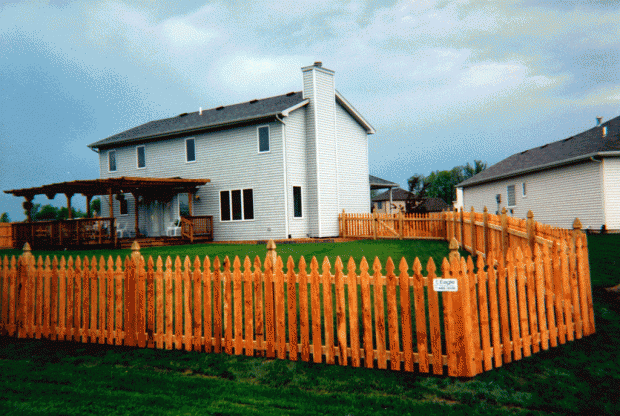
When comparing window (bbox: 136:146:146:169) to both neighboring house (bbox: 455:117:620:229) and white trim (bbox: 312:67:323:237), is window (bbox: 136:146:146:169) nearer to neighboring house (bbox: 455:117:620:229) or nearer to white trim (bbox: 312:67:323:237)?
white trim (bbox: 312:67:323:237)

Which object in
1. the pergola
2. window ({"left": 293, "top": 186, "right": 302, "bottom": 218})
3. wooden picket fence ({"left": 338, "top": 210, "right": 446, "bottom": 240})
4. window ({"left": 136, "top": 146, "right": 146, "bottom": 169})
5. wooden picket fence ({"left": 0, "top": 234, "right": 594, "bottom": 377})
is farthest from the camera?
window ({"left": 136, "top": 146, "right": 146, "bottom": 169})

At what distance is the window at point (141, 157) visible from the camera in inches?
1074

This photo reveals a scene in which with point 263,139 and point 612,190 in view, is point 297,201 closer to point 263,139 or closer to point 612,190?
point 263,139

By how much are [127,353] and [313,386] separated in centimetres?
291

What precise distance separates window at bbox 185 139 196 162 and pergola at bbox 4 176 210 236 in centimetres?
177

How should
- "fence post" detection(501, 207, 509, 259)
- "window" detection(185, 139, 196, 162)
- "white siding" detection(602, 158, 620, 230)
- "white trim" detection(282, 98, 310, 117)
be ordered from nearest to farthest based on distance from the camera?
"fence post" detection(501, 207, 509, 259)
"white siding" detection(602, 158, 620, 230)
"white trim" detection(282, 98, 310, 117)
"window" detection(185, 139, 196, 162)

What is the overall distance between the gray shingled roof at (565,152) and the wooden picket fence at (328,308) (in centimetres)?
1861

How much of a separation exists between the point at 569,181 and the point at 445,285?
22.6 meters

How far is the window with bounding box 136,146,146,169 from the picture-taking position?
2728 cm

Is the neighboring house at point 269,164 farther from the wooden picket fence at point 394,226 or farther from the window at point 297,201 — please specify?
the wooden picket fence at point 394,226

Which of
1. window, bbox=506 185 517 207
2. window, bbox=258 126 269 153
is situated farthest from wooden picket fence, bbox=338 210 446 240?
window, bbox=506 185 517 207

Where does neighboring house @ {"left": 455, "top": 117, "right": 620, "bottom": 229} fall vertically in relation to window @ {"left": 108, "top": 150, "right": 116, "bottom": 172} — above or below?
below

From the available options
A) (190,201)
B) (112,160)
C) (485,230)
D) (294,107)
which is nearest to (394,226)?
(294,107)

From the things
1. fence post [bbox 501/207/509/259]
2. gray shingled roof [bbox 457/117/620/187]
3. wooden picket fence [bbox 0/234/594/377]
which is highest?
gray shingled roof [bbox 457/117/620/187]
